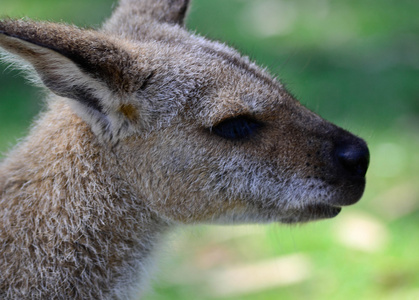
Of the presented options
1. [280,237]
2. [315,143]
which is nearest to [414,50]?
[280,237]

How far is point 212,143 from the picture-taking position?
12.8ft

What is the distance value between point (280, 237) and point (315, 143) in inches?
112

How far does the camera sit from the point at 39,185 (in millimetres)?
3936

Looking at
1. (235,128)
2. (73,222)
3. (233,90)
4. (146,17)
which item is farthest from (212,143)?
(146,17)

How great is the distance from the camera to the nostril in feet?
12.9

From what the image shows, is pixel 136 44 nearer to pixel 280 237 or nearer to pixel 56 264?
pixel 56 264

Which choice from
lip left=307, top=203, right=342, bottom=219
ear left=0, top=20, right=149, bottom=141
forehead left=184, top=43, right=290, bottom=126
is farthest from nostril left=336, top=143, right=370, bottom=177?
ear left=0, top=20, right=149, bottom=141

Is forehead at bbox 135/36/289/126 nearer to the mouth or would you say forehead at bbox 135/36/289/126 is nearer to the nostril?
the nostril

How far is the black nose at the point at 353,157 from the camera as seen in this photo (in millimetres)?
3943

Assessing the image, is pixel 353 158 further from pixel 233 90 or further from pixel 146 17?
pixel 146 17

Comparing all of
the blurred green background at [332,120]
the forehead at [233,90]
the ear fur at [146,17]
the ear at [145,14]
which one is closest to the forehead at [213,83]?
the forehead at [233,90]

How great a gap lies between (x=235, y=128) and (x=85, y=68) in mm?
951

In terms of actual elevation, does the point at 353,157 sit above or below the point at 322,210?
above

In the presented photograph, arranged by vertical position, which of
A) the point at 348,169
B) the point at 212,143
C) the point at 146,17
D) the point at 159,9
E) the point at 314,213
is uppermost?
the point at 159,9
